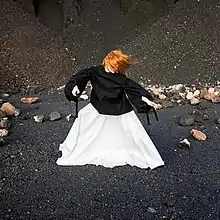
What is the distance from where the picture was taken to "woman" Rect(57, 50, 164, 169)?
2.65 metres

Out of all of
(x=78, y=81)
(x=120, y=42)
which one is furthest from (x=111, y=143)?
(x=120, y=42)

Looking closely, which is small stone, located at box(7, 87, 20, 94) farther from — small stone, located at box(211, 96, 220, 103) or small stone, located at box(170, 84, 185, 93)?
small stone, located at box(211, 96, 220, 103)

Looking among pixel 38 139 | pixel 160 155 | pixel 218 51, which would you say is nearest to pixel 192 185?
pixel 160 155

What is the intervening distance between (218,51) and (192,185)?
88.6 inches

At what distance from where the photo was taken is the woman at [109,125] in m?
2.65

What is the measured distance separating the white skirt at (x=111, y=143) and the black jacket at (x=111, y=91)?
0.06 meters

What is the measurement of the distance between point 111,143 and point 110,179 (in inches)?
10.3

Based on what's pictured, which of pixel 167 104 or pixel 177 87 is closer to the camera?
pixel 167 104

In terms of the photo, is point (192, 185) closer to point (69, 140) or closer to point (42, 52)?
point (69, 140)

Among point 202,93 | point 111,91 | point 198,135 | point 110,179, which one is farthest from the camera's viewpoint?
point 202,93

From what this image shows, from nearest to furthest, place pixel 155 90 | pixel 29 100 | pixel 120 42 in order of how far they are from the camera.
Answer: pixel 29 100
pixel 155 90
pixel 120 42

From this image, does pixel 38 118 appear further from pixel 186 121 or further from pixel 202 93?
pixel 202 93

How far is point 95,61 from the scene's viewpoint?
457 centimetres

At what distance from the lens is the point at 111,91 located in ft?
8.69
